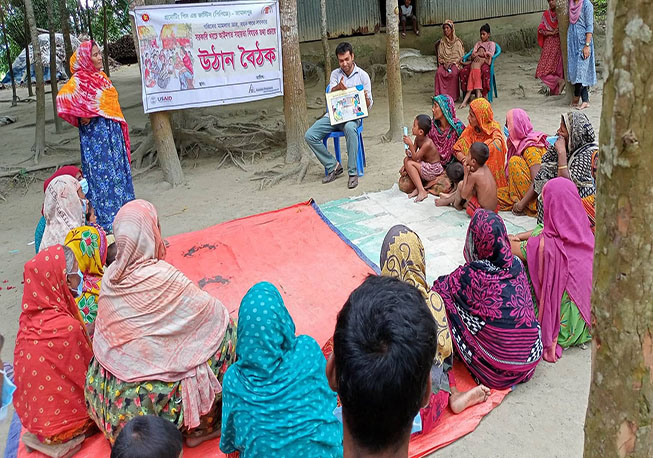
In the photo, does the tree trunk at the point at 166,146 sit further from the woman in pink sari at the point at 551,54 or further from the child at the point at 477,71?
the woman in pink sari at the point at 551,54

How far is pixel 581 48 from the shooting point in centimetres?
816

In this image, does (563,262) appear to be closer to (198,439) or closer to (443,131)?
(198,439)

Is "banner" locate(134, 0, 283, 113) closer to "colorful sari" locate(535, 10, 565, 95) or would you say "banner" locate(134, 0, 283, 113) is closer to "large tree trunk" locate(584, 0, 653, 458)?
"colorful sari" locate(535, 10, 565, 95)

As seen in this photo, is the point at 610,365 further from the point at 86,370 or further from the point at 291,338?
the point at 86,370

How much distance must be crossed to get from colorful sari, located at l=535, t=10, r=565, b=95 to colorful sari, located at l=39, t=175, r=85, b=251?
306 inches

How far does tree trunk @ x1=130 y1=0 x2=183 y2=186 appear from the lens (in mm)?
6562

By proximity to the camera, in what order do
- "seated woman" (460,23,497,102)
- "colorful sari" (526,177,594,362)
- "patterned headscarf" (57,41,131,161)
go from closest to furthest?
"colorful sari" (526,177,594,362) → "patterned headscarf" (57,41,131,161) → "seated woman" (460,23,497,102)

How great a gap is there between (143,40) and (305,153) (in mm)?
2304

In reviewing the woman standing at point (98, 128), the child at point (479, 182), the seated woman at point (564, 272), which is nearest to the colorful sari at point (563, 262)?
the seated woman at point (564, 272)

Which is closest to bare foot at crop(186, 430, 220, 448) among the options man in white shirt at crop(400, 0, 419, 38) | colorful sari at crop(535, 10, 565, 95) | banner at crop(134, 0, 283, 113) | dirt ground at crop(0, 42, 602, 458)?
dirt ground at crop(0, 42, 602, 458)

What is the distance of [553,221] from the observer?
327 centimetres

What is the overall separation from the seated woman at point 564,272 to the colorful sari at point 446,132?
7.78 ft

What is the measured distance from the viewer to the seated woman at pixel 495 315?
291 centimetres

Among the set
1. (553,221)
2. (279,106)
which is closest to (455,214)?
(553,221)
